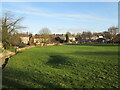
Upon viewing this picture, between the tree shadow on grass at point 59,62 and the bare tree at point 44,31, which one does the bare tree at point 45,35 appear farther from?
the tree shadow on grass at point 59,62

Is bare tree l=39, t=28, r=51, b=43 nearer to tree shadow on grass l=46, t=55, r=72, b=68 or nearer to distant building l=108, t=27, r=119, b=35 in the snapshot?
distant building l=108, t=27, r=119, b=35

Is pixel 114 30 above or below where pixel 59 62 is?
above

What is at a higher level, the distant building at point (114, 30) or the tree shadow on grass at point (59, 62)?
the distant building at point (114, 30)

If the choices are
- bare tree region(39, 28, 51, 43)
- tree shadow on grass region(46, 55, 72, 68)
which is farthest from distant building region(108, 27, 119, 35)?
tree shadow on grass region(46, 55, 72, 68)

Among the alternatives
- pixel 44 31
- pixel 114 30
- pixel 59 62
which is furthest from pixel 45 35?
pixel 59 62

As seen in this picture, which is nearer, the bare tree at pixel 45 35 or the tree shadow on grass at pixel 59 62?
the tree shadow on grass at pixel 59 62

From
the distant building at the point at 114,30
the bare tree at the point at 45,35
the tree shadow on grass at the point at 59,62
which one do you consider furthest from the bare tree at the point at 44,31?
the tree shadow on grass at the point at 59,62

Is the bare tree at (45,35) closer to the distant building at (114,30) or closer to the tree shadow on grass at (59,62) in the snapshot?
the distant building at (114,30)

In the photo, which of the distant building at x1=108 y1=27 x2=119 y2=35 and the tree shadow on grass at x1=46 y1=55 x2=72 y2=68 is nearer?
the tree shadow on grass at x1=46 y1=55 x2=72 y2=68

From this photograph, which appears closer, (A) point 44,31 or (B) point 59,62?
→ (B) point 59,62

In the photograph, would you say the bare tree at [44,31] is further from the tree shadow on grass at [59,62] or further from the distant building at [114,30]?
the tree shadow on grass at [59,62]

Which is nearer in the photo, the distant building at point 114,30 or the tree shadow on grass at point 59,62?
the tree shadow on grass at point 59,62

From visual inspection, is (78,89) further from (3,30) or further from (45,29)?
(45,29)

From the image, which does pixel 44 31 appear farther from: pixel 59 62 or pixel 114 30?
pixel 59 62
